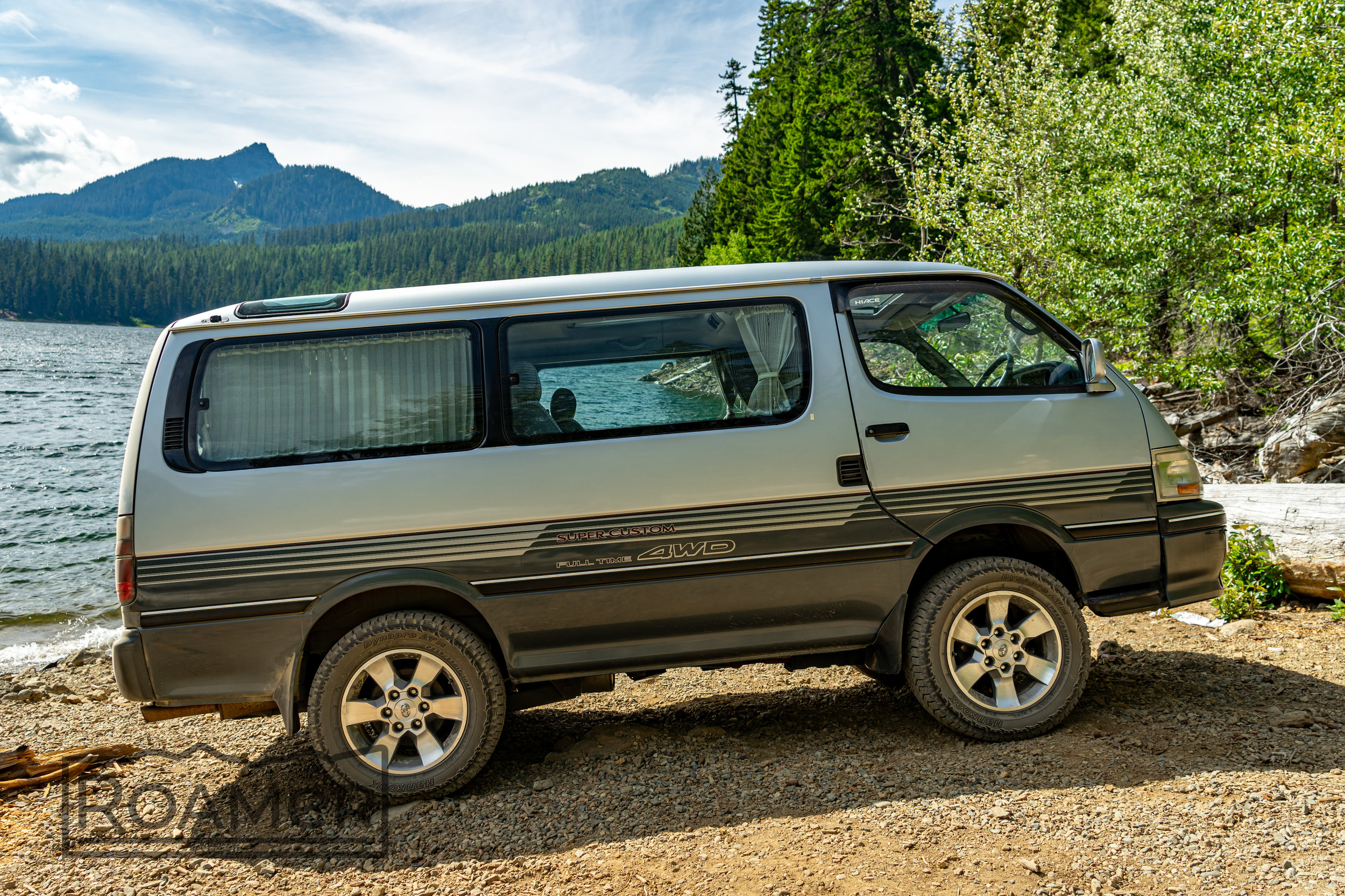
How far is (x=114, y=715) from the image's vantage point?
690 centimetres

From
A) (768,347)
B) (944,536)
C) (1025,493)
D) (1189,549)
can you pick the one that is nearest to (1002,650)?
(944,536)

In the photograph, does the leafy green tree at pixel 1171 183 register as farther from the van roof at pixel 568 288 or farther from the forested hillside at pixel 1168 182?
the van roof at pixel 568 288

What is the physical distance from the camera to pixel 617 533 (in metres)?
4.16

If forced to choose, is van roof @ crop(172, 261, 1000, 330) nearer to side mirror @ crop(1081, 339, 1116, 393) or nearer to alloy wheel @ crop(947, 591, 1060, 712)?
side mirror @ crop(1081, 339, 1116, 393)

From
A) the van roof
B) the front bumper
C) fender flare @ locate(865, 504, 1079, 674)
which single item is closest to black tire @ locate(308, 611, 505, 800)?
the van roof

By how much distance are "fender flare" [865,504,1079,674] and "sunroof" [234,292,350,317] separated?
10.2 feet

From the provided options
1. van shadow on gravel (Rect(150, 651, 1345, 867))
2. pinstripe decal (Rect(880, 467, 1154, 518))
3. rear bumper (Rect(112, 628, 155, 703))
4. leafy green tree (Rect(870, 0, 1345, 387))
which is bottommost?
van shadow on gravel (Rect(150, 651, 1345, 867))

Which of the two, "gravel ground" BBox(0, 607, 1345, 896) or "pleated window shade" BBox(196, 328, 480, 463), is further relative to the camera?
"pleated window shade" BBox(196, 328, 480, 463)

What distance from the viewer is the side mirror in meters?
4.41

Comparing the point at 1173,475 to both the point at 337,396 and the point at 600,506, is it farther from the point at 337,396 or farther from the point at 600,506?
the point at 337,396

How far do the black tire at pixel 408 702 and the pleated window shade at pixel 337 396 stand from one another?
0.89 meters

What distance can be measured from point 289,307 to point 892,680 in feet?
12.5

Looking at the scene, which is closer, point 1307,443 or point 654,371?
point 654,371

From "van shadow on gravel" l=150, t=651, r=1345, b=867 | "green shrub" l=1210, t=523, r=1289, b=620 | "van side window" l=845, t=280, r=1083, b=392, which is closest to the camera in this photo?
"van shadow on gravel" l=150, t=651, r=1345, b=867
